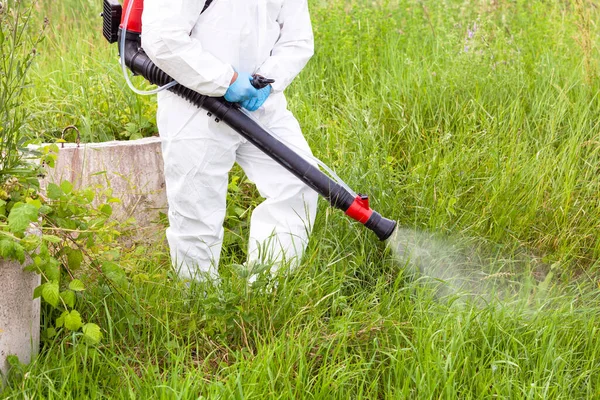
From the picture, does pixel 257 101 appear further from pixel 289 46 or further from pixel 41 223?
pixel 41 223

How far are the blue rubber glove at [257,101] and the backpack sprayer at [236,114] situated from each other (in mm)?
31

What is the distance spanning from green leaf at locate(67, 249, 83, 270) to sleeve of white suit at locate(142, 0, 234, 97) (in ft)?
2.48

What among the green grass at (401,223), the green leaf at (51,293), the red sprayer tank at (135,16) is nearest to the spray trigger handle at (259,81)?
the red sprayer tank at (135,16)

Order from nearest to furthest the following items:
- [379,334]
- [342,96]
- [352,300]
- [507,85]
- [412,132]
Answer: [379,334] → [352,300] → [412,132] → [507,85] → [342,96]

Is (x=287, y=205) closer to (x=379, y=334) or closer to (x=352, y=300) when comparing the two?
(x=352, y=300)

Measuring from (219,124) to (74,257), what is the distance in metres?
0.81

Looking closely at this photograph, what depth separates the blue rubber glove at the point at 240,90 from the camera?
→ 3.01m

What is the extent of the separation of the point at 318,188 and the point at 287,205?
0.62 feet

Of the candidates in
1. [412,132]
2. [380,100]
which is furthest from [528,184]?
[380,100]

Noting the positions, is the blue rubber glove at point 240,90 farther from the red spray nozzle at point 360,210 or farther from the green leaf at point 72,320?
the green leaf at point 72,320

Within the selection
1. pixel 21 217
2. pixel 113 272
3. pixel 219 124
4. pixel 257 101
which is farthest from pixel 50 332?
pixel 257 101

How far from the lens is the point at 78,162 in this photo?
3680 millimetres

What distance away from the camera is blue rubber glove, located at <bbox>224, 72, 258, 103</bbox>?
3.01m

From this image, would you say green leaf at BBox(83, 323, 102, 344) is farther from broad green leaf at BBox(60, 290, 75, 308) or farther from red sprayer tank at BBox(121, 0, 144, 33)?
red sprayer tank at BBox(121, 0, 144, 33)
